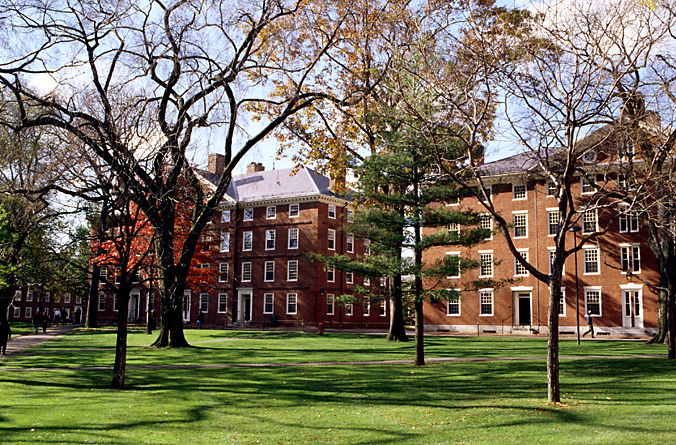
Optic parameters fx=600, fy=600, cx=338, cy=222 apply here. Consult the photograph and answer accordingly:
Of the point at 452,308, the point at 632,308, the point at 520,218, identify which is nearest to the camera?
the point at 632,308

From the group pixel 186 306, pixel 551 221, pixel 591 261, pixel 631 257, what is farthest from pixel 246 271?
pixel 631 257

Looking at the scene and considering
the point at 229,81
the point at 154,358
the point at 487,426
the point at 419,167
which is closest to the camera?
the point at 487,426

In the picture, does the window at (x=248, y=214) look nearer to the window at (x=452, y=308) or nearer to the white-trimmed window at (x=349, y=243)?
the white-trimmed window at (x=349, y=243)

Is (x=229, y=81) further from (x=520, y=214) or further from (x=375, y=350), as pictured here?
(x=520, y=214)

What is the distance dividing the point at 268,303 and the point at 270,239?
5.66 metres

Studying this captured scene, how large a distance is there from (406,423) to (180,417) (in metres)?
4.20

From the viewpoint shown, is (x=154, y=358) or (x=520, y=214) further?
(x=520, y=214)

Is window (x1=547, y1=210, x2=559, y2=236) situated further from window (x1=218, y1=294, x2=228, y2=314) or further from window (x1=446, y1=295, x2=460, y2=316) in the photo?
window (x1=218, y1=294, x2=228, y2=314)

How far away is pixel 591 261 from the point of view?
40.9 metres

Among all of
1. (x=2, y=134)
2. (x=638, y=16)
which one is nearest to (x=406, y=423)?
(x=638, y=16)

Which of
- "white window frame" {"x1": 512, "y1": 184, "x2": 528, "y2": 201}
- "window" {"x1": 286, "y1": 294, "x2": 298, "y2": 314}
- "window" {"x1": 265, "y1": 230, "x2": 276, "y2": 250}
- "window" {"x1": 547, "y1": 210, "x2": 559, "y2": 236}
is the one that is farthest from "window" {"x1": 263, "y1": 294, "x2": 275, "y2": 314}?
"window" {"x1": 547, "y1": 210, "x2": 559, "y2": 236}

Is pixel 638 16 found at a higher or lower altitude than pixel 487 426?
higher

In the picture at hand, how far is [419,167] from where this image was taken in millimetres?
18656

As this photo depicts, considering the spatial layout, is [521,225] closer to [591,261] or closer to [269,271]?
[591,261]
